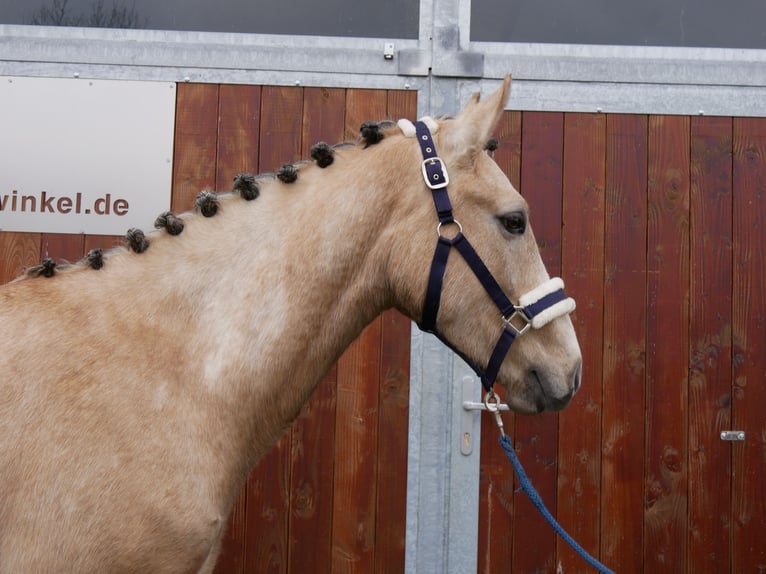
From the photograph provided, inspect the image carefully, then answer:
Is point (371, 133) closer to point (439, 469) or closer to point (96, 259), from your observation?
point (96, 259)

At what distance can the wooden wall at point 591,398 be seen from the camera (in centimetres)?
296

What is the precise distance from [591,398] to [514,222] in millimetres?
1630

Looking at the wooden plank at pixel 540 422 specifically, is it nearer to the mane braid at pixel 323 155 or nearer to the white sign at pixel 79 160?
the mane braid at pixel 323 155

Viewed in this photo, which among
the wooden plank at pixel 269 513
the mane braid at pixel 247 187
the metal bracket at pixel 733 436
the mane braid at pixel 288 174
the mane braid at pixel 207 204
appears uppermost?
the mane braid at pixel 288 174

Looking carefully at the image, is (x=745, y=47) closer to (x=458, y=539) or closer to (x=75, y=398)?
(x=458, y=539)

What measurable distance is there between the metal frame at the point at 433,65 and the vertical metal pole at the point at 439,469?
352 millimetres

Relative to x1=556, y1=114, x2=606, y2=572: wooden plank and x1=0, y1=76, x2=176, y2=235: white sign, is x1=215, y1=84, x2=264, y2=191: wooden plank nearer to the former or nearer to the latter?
x1=0, y1=76, x2=176, y2=235: white sign

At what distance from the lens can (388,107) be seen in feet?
9.98

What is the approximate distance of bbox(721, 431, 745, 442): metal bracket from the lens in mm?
2963

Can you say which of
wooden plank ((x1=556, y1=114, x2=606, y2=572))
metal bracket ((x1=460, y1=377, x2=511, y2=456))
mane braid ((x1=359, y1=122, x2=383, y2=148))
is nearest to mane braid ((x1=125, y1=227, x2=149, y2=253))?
mane braid ((x1=359, y1=122, x2=383, y2=148))

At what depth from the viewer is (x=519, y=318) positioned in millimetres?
1682

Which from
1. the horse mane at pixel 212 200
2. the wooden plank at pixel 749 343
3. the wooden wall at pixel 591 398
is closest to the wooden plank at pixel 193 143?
the wooden wall at pixel 591 398

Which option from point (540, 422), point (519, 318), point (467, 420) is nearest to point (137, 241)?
point (519, 318)

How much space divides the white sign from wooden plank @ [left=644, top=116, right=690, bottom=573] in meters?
2.54
